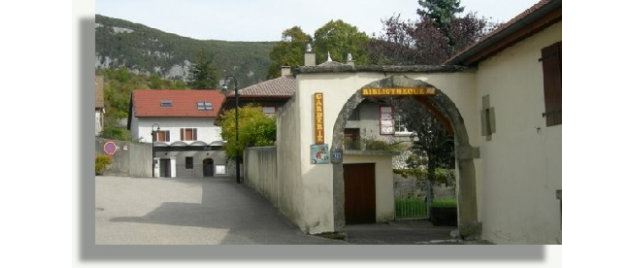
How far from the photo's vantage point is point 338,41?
36.3 metres

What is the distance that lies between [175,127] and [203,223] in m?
30.2

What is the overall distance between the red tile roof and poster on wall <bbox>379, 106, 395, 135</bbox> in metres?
13.7

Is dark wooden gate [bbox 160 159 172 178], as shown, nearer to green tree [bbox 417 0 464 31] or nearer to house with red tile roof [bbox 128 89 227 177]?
house with red tile roof [bbox 128 89 227 177]

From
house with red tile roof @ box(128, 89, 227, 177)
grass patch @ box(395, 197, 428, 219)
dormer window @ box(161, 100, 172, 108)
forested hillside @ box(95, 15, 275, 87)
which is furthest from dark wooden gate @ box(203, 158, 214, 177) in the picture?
grass patch @ box(395, 197, 428, 219)

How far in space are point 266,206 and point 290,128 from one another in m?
3.85

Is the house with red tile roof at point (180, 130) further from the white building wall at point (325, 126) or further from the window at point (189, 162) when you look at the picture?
the white building wall at point (325, 126)

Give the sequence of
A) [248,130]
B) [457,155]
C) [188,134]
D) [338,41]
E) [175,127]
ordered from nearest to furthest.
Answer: [457,155] < [248,130] < [338,41] < [175,127] < [188,134]

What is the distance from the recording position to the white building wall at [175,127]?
42.5 metres

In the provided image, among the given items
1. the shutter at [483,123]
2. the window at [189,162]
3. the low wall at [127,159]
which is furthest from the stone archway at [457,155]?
the window at [189,162]

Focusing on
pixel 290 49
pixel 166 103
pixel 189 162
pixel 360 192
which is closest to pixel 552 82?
pixel 360 192

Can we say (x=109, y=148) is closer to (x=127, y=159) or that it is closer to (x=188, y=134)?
(x=127, y=159)

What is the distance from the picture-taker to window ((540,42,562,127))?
32.1ft

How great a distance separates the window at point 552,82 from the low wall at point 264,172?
784 cm
